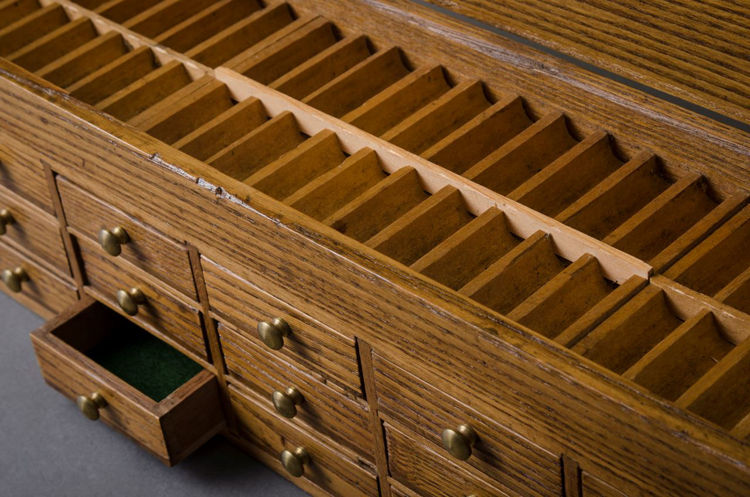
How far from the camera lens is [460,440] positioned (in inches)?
54.5

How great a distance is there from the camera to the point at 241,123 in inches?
67.1

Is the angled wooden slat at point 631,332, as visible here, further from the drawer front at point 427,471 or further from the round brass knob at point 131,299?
the round brass knob at point 131,299

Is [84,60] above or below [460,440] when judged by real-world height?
above

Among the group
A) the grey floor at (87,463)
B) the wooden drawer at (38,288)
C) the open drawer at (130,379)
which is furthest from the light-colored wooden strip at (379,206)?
the wooden drawer at (38,288)

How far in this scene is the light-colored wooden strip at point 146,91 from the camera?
5.78ft

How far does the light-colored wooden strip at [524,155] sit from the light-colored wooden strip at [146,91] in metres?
0.48

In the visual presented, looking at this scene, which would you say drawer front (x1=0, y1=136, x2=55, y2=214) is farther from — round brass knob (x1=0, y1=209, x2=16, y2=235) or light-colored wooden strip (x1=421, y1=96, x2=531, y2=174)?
light-colored wooden strip (x1=421, y1=96, x2=531, y2=174)

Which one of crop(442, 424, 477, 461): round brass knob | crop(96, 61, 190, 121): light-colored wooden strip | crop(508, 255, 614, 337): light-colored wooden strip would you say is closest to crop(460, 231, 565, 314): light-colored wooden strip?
crop(508, 255, 614, 337): light-colored wooden strip

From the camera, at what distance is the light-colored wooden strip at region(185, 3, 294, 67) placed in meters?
1.86

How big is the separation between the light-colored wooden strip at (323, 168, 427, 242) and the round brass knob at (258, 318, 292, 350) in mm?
140

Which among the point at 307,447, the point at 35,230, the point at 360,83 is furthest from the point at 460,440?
the point at 35,230

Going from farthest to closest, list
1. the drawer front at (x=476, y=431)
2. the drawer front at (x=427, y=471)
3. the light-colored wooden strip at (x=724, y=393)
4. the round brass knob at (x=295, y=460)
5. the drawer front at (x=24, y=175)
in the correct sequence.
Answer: the drawer front at (x=24, y=175)
the round brass knob at (x=295, y=460)
the drawer front at (x=427, y=471)
the drawer front at (x=476, y=431)
the light-colored wooden strip at (x=724, y=393)

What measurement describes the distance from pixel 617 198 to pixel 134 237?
2.12 ft

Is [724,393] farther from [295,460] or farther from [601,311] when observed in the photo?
[295,460]
